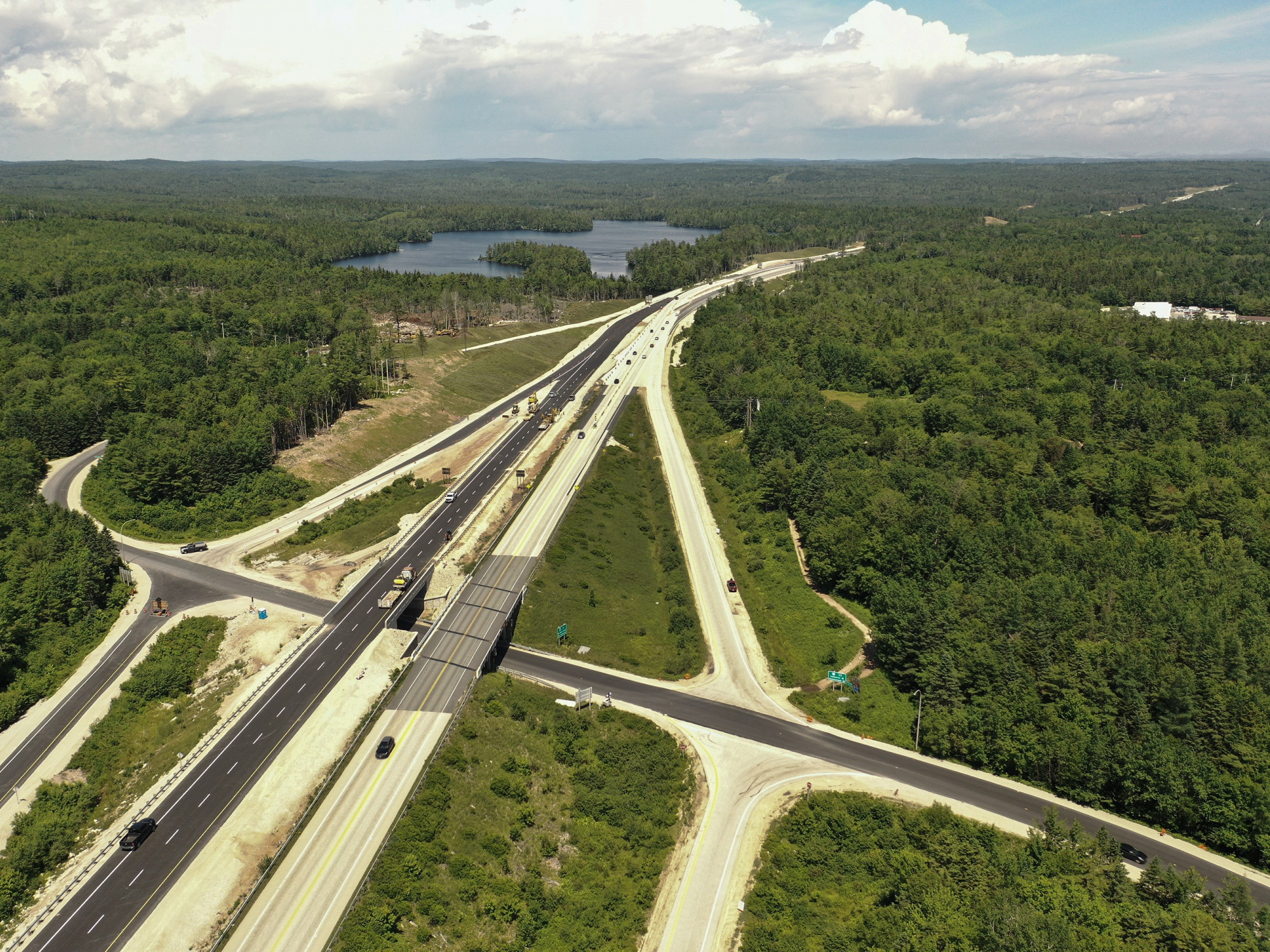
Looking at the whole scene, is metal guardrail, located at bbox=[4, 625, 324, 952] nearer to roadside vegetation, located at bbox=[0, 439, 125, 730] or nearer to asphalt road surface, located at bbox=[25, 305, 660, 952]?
asphalt road surface, located at bbox=[25, 305, 660, 952]

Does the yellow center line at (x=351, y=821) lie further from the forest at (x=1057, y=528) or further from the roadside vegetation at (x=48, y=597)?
the forest at (x=1057, y=528)

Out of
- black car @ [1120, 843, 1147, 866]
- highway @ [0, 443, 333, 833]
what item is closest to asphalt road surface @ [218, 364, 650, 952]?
highway @ [0, 443, 333, 833]

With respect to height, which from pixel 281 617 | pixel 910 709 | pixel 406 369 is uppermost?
pixel 406 369

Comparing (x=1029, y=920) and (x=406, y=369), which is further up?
(x=406, y=369)

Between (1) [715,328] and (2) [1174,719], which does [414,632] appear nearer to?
(2) [1174,719]

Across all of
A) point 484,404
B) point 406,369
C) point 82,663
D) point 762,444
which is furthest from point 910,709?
point 406,369

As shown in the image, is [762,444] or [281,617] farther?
[762,444]

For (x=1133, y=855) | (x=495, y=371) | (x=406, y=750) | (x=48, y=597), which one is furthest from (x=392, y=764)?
(x=495, y=371)

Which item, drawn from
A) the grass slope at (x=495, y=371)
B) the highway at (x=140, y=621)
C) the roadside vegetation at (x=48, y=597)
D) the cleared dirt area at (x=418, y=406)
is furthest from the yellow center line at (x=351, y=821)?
the grass slope at (x=495, y=371)
